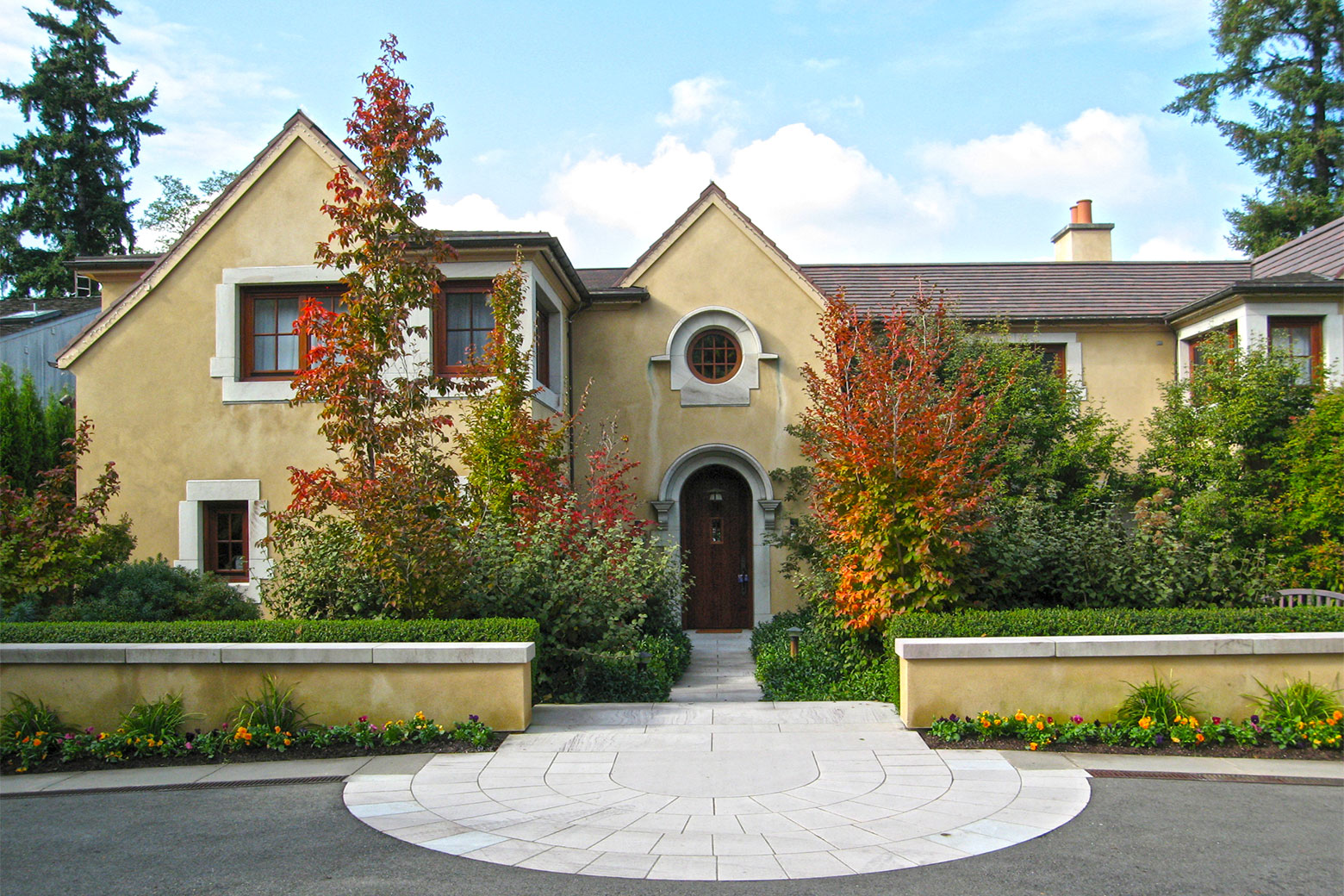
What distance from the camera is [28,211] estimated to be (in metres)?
29.7

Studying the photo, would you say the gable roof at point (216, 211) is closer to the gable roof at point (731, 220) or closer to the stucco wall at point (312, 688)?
the gable roof at point (731, 220)

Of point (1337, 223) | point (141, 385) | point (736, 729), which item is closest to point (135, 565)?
point (141, 385)

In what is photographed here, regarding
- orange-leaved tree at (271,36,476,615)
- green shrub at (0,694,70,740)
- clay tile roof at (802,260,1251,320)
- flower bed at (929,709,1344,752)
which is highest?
clay tile roof at (802,260,1251,320)

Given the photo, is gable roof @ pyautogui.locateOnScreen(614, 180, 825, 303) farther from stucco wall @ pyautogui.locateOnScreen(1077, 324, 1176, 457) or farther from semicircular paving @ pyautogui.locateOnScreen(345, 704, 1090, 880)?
semicircular paving @ pyautogui.locateOnScreen(345, 704, 1090, 880)

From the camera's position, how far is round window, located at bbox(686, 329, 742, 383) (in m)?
15.2

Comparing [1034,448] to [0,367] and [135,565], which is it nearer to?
[135,565]

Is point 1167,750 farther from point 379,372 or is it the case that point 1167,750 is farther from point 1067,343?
point 1067,343

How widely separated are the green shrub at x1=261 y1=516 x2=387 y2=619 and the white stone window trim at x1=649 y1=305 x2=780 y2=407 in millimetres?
6768

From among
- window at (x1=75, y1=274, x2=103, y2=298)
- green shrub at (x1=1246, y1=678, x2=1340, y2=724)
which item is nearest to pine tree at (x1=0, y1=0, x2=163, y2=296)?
window at (x1=75, y1=274, x2=103, y2=298)

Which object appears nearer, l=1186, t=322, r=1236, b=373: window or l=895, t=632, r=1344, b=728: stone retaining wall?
l=895, t=632, r=1344, b=728: stone retaining wall

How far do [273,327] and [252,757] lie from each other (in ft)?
24.8

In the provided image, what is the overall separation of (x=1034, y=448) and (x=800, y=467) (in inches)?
138

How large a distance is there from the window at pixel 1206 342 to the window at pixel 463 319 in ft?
35.2

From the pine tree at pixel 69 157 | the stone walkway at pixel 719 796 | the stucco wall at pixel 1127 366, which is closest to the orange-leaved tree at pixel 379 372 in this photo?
the stone walkway at pixel 719 796
